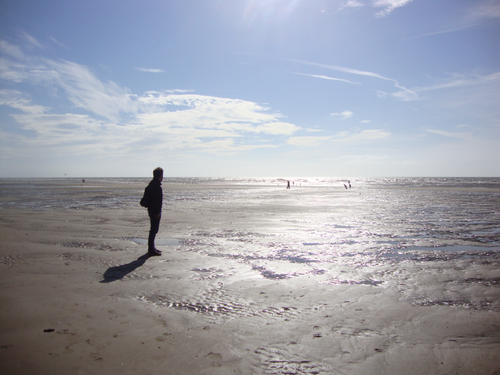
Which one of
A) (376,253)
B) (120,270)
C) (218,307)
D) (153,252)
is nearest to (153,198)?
(153,252)

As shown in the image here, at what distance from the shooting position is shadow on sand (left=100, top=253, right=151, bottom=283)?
5.76m

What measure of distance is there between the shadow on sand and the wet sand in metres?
0.04

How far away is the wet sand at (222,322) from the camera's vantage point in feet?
10.3

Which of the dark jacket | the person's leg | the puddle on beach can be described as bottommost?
the puddle on beach

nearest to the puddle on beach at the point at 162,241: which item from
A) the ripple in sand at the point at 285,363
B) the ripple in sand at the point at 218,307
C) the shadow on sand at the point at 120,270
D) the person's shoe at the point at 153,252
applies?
the person's shoe at the point at 153,252

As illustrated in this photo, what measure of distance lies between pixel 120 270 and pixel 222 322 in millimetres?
3317

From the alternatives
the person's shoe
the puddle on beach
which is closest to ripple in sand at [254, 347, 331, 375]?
the person's shoe

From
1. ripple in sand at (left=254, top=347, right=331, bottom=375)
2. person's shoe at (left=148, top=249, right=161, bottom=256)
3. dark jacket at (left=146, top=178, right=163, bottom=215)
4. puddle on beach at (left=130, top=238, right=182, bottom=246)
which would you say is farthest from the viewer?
puddle on beach at (left=130, top=238, right=182, bottom=246)

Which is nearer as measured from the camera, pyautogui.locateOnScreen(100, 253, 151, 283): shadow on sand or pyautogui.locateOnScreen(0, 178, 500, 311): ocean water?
pyautogui.locateOnScreen(0, 178, 500, 311): ocean water

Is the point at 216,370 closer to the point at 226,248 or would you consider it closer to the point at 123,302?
the point at 123,302

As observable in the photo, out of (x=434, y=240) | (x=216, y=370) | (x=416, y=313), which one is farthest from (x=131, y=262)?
(x=434, y=240)

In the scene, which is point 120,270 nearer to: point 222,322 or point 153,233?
point 153,233

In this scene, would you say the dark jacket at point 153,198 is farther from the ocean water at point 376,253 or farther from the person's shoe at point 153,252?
the ocean water at point 376,253

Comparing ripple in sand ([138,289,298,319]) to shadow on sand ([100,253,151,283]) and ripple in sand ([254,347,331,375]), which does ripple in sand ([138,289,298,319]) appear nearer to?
ripple in sand ([254,347,331,375])
